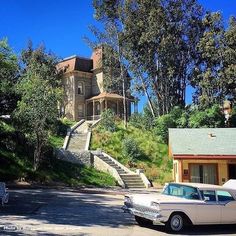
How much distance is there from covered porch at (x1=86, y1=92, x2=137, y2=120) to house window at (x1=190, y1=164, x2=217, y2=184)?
26.5 meters

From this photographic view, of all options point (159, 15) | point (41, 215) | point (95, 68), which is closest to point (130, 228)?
point (41, 215)

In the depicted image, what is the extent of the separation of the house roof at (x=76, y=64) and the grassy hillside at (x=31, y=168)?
27.4 m

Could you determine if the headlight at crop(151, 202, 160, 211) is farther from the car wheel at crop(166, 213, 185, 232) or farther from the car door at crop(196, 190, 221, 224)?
the car door at crop(196, 190, 221, 224)

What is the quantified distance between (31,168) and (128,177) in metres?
7.24

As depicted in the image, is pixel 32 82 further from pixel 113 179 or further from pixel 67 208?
pixel 67 208

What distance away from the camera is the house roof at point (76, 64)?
61.8 metres

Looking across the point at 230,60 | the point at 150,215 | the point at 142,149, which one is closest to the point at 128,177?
the point at 142,149

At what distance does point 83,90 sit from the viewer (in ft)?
205

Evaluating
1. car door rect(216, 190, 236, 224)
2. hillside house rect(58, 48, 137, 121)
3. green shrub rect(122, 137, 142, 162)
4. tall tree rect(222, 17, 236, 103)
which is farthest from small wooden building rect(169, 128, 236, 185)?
hillside house rect(58, 48, 137, 121)

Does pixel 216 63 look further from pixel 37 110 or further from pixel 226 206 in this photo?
pixel 226 206

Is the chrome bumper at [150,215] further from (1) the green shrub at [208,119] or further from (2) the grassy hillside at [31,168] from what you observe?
(1) the green shrub at [208,119]

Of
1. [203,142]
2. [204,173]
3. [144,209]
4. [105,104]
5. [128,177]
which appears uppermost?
[105,104]

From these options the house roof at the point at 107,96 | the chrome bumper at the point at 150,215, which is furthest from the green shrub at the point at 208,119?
the chrome bumper at the point at 150,215

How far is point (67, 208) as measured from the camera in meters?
18.4
